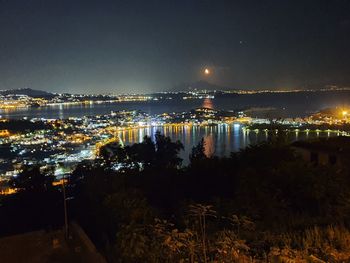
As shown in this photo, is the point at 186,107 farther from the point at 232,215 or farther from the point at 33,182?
the point at 232,215

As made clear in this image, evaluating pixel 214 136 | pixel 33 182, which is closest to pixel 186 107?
pixel 214 136

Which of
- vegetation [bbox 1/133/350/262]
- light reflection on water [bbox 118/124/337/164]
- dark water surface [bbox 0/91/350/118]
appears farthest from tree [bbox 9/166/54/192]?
dark water surface [bbox 0/91/350/118]

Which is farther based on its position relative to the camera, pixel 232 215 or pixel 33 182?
pixel 33 182

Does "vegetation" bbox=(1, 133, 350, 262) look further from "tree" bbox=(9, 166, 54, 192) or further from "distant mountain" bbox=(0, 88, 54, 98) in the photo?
"distant mountain" bbox=(0, 88, 54, 98)

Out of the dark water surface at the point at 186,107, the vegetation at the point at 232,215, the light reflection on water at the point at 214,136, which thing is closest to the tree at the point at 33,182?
the vegetation at the point at 232,215

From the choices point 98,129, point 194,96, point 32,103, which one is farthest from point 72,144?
point 194,96

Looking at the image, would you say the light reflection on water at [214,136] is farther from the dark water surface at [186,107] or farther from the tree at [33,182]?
the dark water surface at [186,107]
